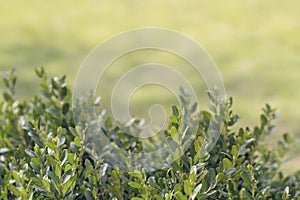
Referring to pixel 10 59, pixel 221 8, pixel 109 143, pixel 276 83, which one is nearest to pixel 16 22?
pixel 10 59

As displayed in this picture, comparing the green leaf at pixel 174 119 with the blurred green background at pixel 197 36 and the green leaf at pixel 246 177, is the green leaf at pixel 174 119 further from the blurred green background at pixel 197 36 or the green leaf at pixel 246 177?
the blurred green background at pixel 197 36

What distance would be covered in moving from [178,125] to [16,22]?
9493 millimetres

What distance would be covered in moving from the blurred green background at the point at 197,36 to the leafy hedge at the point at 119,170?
5.35 m

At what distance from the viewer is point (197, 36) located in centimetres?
1101

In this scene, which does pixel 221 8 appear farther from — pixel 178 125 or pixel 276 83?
pixel 178 125

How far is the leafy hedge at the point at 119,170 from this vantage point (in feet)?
8.13

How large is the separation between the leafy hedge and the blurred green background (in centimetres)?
535

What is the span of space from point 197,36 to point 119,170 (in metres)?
8.38

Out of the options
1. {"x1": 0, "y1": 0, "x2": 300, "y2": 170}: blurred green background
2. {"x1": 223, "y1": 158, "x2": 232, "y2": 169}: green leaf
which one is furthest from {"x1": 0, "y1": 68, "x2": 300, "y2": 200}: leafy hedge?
{"x1": 0, "y1": 0, "x2": 300, "y2": 170}: blurred green background

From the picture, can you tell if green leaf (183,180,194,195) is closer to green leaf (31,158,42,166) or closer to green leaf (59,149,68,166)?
green leaf (59,149,68,166)

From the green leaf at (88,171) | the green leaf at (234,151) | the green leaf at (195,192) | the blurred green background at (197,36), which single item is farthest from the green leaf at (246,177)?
the blurred green background at (197,36)

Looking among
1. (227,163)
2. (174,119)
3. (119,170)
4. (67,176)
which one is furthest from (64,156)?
(227,163)

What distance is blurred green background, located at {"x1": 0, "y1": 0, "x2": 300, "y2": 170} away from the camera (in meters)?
9.32

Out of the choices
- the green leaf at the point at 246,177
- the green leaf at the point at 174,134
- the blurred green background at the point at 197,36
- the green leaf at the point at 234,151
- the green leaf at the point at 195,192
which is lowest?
the green leaf at the point at 195,192
